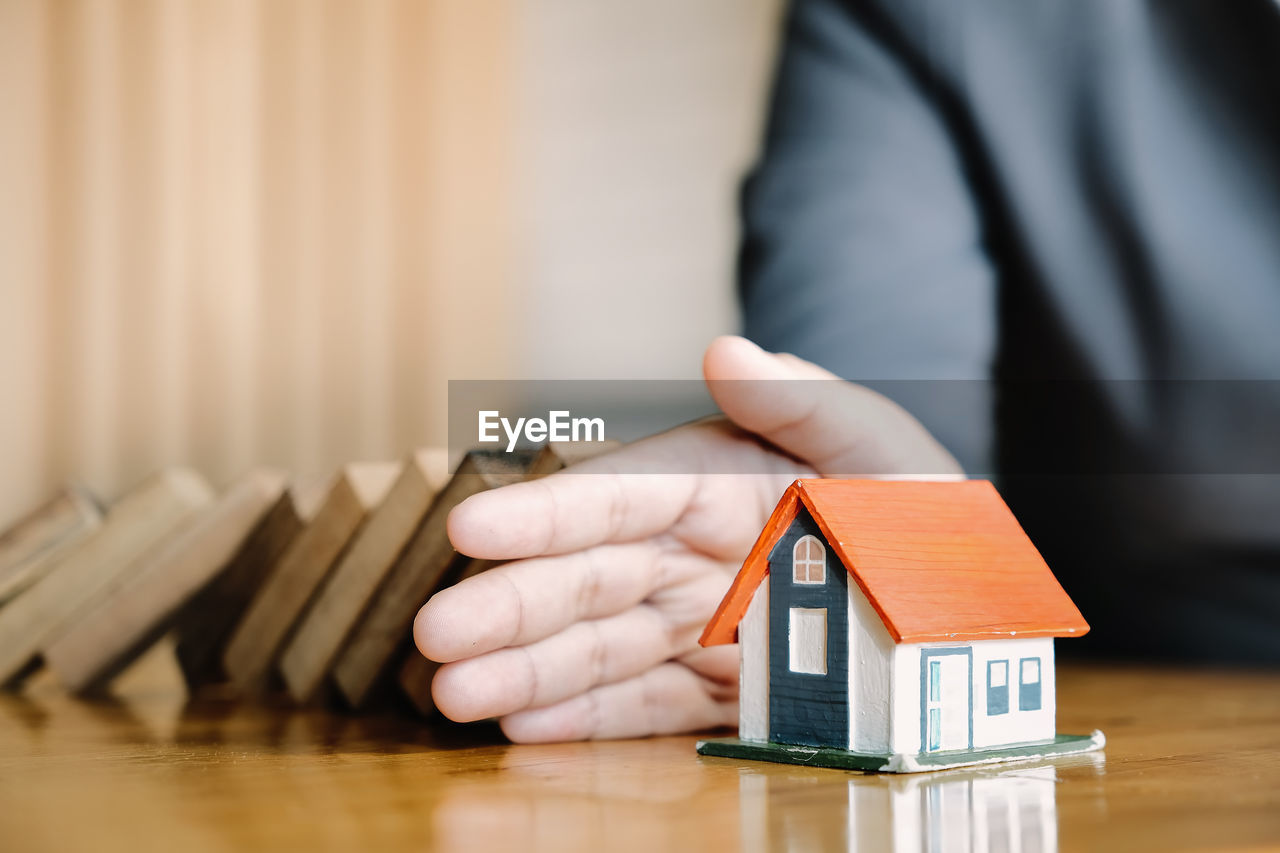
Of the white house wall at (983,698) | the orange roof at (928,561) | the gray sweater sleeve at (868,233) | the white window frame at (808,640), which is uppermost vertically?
the gray sweater sleeve at (868,233)

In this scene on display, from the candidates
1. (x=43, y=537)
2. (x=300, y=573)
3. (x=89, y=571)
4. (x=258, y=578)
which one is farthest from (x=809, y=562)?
(x=43, y=537)

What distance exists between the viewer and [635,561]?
0.60m

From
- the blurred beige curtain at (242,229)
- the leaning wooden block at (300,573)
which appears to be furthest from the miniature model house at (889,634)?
the blurred beige curtain at (242,229)

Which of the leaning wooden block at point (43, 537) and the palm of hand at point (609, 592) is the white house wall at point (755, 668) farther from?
the leaning wooden block at point (43, 537)

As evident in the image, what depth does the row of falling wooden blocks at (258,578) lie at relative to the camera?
651 mm

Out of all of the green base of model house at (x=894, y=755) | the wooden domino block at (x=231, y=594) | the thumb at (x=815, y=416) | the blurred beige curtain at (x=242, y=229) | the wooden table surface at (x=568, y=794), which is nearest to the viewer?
the wooden table surface at (x=568, y=794)

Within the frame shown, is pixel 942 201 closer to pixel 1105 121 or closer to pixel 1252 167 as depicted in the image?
pixel 1105 121

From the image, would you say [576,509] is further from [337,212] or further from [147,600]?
[337,212]

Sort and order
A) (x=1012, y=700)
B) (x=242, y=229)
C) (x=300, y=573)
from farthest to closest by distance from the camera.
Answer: (x=242, y=229), (x=300, y=573), (x=1012, y=700)

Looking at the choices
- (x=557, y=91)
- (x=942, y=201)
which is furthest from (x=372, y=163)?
(x=942, y=201)

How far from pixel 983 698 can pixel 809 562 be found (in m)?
0.10

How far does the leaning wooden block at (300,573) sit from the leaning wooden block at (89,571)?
4.6 inches

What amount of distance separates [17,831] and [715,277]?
7.37 ft

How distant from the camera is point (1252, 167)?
100cm
